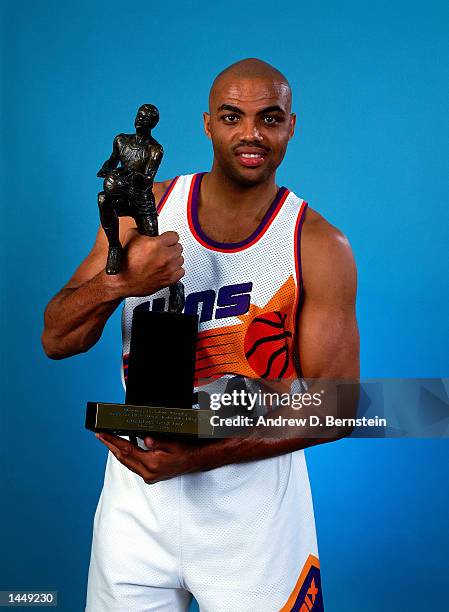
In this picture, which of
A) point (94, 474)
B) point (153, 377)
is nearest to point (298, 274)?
point (153, 377)

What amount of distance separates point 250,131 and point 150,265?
0.34 m

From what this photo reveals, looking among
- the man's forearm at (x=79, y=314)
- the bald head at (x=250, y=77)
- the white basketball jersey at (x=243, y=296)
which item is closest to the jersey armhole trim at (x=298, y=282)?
the white basketball jersey at (x=243, y=296)

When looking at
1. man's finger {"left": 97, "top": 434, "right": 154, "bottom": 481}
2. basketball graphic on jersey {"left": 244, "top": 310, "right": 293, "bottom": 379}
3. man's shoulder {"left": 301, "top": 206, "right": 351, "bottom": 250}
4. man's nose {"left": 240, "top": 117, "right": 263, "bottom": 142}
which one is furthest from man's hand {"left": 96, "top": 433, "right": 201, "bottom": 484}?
man's nose {"left": 240, "top": 117, "right": 263, "bottom": 142}

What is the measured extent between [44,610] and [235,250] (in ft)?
5.54

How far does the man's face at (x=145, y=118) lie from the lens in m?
1.67

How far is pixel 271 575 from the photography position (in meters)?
1.82

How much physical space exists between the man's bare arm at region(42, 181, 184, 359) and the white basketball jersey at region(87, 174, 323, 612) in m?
0.16

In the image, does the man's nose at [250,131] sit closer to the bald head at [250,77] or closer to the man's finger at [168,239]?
the bald head at [250,77]

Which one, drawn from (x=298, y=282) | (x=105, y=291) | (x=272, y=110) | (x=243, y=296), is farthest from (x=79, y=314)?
(x=272, y=110)

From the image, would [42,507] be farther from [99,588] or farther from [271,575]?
[271,575]

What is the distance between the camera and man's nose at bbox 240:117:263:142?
1.79 metres

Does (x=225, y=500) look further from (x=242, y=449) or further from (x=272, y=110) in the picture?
(x=272, y=110)

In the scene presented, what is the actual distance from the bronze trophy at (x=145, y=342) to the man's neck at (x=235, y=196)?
0.76 feet

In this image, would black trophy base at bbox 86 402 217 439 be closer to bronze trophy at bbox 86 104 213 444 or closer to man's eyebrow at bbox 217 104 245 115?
bronze trophy at bbox 86 104 213 444
